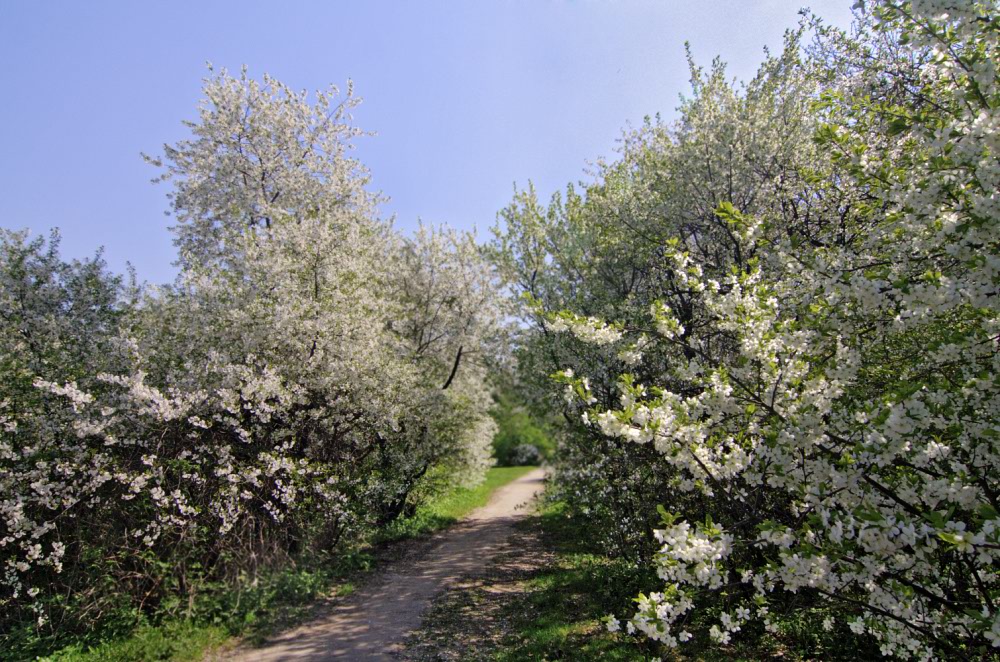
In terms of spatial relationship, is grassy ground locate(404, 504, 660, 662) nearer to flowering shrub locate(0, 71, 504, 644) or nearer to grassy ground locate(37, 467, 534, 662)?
grassy ground locate(37, 467, 534, 662)

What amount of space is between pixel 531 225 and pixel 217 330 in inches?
378

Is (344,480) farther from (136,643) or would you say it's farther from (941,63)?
(941,63)

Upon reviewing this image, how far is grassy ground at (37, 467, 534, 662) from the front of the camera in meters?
8.11

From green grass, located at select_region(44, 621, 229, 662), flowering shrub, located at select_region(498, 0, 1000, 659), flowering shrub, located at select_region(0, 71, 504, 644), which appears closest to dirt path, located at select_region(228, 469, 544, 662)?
green grass, located at select_region(44, 621, 229, 662)

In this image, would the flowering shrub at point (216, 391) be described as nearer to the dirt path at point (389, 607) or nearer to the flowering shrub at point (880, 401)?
the dirt path at point (389, 607)

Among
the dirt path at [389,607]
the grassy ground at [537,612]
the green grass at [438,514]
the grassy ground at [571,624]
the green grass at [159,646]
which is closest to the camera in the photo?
the grassy ground at [571,624]

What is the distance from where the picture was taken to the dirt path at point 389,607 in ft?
28.5

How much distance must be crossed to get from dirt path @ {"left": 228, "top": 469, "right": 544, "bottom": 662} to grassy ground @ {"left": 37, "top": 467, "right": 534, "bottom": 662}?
54 cm

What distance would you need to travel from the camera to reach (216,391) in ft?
34.2

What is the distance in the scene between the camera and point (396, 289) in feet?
61.4

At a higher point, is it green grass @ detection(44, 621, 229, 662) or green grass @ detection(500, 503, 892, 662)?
green grass @ detection(44, 621, 229, 662)

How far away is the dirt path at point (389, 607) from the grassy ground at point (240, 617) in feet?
1.78

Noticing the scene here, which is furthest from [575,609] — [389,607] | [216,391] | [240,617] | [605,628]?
[216,391]

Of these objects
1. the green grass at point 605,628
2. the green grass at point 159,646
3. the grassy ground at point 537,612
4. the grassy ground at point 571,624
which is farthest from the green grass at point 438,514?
the green grass at point 159,646
